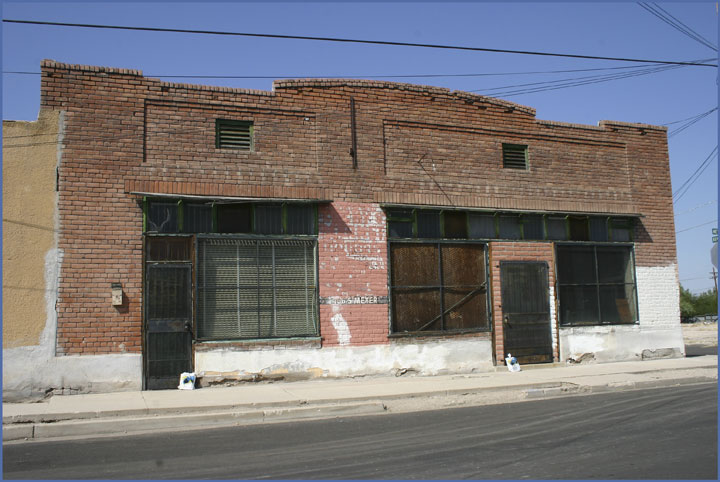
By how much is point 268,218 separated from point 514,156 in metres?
6.47

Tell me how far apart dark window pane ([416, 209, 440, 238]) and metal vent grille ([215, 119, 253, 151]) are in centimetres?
406

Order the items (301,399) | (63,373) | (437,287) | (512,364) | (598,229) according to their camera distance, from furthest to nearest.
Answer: (598,229) → (512,364) → (437,287) → (63,373) → (301,399)

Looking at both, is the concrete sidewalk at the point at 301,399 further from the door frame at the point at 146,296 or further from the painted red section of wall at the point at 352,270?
the painted red section of wall at the point at 352,270

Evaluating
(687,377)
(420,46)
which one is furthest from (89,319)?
(687,377)

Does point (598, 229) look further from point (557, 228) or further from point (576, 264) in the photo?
point (557, 228)

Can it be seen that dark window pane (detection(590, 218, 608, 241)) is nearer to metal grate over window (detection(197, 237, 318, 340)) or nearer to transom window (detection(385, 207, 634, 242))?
transom window (detection(385, 207, 634, 242))

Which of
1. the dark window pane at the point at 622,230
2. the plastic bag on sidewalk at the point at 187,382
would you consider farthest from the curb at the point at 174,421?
the dark window pane at the point at 622,230

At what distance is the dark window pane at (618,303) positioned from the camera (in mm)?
15742

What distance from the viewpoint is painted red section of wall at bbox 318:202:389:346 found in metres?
13.1

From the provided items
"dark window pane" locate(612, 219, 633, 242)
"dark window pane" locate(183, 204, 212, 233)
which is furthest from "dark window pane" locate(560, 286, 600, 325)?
"dark window pane" locate(183, 204, 212, 233)

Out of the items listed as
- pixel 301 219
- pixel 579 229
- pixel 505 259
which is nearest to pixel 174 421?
pixel 301 219

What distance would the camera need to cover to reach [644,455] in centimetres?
673

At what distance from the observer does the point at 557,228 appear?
15445mm

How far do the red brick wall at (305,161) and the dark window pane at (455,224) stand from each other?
35 centimetres
